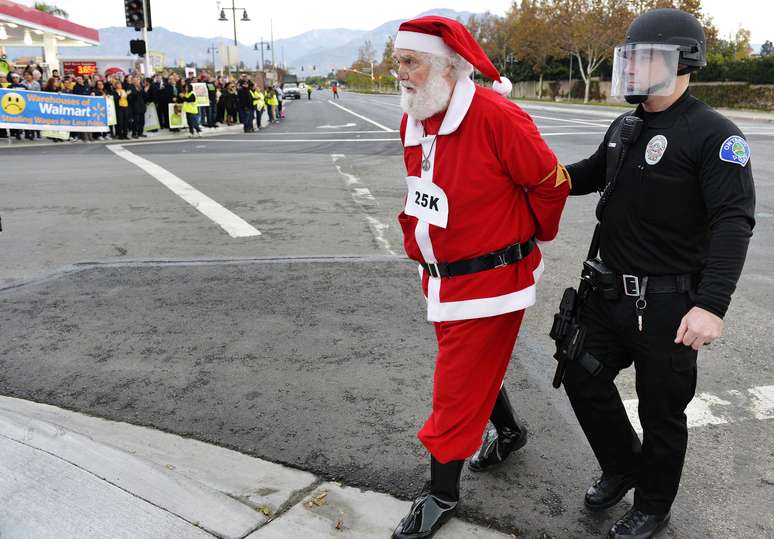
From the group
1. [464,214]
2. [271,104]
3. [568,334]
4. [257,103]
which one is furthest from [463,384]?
[271,104]

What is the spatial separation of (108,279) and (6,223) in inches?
130

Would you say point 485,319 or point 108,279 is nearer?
point 485,319

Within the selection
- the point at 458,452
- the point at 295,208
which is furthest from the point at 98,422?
the point at 295,208

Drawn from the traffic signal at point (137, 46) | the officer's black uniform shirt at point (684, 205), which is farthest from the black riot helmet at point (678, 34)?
the traffic signal at point (137, 46)

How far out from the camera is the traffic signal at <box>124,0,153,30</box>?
68.0 ft

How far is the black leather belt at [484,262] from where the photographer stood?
246 centimetres

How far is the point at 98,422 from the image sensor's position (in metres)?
3.34

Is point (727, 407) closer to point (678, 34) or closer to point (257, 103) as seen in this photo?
point (678, 34)

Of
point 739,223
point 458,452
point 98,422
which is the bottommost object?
point 98,422

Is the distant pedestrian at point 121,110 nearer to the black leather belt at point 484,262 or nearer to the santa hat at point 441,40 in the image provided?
the santa hat at point 441,40

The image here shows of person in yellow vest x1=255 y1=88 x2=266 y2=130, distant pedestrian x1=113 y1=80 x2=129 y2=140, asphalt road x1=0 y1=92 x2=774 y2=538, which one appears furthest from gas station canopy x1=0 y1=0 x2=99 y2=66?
asphalt road x1=0 y1=92 x2=774 y2=538

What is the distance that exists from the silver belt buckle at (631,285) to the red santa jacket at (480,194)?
353 mm

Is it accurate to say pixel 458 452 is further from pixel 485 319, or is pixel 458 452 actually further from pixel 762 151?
pixel 762 151

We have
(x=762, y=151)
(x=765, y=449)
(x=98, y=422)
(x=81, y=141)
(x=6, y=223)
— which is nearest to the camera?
(x=765, y=449)
